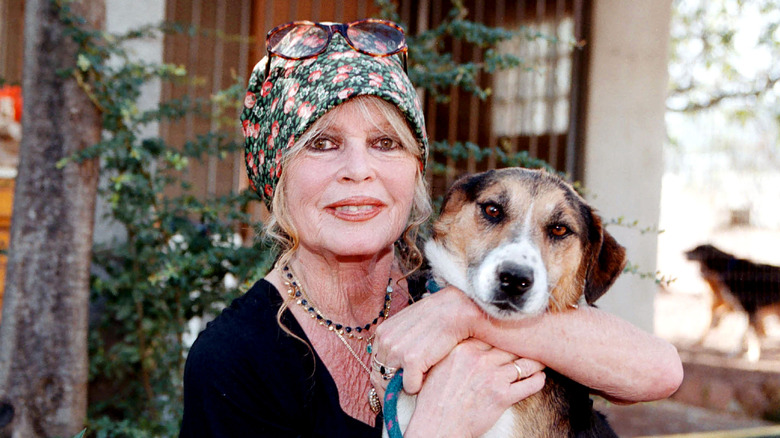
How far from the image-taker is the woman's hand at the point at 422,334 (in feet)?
6.11

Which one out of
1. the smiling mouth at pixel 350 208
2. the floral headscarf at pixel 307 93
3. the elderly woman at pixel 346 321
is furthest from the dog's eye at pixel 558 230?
the smiling mouth at pixel 350 208

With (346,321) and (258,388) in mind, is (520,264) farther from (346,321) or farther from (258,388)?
(258,388)

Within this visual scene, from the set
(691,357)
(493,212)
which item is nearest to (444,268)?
(493,212)

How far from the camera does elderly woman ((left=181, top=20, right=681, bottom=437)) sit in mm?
1874

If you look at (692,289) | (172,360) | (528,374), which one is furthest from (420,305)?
(692,289)

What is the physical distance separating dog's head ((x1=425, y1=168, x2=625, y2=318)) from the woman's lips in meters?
0.36

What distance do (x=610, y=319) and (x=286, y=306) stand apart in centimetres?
100

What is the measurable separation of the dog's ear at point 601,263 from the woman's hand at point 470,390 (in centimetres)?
37

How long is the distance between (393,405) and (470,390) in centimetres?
23

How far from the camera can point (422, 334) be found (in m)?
1.89

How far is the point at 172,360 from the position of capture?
3.28 metres

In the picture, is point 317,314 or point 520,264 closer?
point 520,264

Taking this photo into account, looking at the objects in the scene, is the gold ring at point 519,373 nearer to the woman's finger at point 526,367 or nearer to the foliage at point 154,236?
the woman's finger at point 526,367

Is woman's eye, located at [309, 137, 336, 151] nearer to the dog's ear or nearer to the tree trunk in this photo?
the dog's ear
